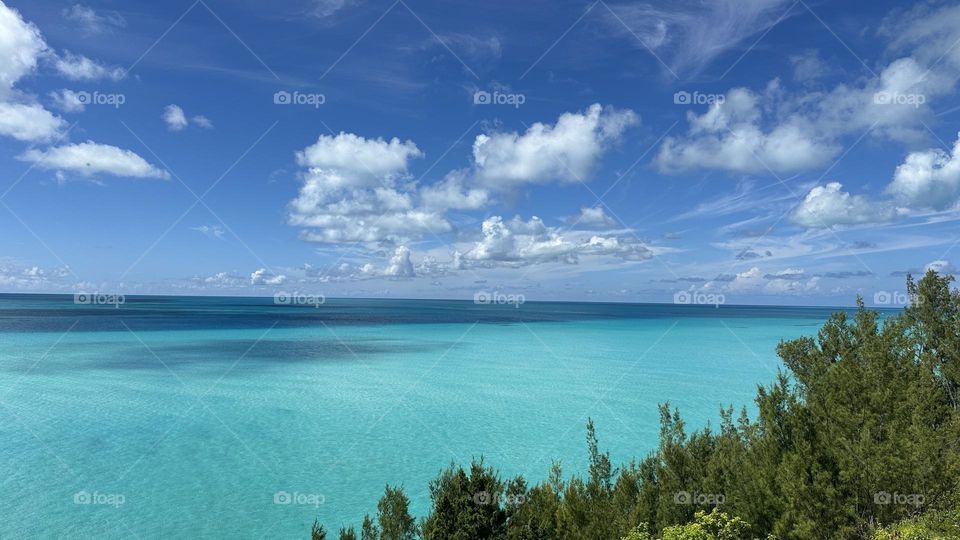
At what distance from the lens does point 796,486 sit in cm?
1631

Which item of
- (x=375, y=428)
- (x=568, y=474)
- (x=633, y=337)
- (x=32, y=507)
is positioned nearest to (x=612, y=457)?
(x=568, y=474)

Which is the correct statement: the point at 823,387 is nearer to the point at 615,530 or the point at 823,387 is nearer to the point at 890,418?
the point at 890,418

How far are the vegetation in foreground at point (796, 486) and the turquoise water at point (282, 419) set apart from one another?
572 inches

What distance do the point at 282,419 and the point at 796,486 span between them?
43.2 m

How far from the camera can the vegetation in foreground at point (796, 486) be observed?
15789 mm

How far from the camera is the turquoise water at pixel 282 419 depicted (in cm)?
3031

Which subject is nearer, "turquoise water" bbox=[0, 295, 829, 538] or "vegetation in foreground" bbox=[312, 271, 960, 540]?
"vegetation in foreground" bbox=[312, 271, 960, 540]

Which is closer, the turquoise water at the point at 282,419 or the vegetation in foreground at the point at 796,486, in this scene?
the vegetation in foreground at the point at 796,486

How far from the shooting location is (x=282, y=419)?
48.4 meters

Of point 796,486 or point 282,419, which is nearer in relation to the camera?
point 796,486

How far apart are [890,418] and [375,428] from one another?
127 ft

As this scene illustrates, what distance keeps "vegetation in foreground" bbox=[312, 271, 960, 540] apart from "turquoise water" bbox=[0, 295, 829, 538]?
14522mm

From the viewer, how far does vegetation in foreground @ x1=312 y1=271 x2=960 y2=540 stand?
15789 mm

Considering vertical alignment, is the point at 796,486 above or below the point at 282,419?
below
